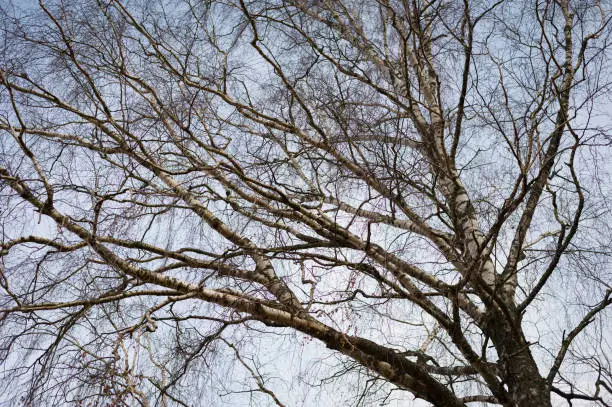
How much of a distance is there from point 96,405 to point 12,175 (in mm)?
1590

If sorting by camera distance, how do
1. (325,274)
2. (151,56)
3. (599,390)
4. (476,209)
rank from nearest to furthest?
1. (325,274)
2. (599,390)
3. (151,56)
4. (476,209)

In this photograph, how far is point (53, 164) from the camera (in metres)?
4.22

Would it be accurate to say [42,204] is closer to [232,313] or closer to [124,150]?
[124,150]

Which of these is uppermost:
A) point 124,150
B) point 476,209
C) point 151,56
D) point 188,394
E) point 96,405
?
point 151,56

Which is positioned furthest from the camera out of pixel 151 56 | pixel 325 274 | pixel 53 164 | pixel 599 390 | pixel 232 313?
pixel 151 56

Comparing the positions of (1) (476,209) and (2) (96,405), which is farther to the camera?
(1) (476,209)

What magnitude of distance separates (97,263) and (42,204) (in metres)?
0.53

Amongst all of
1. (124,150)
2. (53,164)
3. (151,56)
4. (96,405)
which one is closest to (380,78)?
(151,56)

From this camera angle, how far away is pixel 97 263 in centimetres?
386

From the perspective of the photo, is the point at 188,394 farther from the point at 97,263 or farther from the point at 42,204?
the point at 42,204

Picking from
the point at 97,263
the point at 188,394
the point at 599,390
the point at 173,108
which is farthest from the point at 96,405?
the point at 599,390

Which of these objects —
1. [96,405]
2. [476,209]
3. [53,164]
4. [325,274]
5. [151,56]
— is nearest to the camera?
[96,405]

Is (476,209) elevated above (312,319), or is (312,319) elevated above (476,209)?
(476,209)

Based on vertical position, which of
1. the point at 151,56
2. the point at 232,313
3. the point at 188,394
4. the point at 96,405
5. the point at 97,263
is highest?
the point at 151,56
